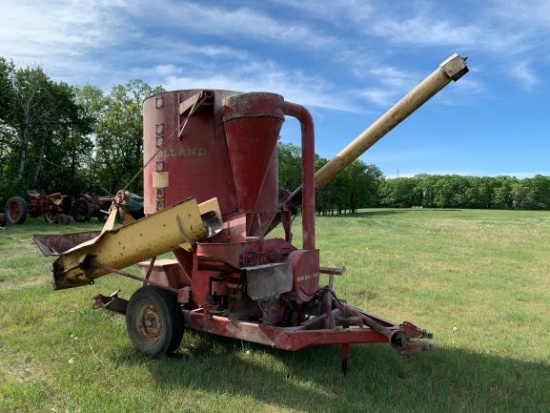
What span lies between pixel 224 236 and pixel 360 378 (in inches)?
76.6

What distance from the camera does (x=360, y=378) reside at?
4.69 m

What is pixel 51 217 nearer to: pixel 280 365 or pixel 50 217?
pixel 50 217

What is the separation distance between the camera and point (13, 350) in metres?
5.45

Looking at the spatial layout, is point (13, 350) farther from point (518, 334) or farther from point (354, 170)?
point (354, 170)

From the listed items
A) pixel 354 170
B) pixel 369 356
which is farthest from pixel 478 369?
pixel 354 170

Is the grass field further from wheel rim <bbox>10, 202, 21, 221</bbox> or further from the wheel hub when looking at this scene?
wheel rim <bbox>10, 202, 21, 221</bbox>

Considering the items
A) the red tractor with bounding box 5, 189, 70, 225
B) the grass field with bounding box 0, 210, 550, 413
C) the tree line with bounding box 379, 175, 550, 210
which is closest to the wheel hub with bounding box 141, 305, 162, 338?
the grass field with bounding box 0, 210, 550, 413

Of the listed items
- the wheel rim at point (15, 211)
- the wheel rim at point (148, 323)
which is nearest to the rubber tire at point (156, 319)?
the wheel rim at point (148, 323)

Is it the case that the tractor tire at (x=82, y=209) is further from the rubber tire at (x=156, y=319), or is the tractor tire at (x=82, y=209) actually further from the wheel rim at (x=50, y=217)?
the rubber tire at (x=156, y=319)

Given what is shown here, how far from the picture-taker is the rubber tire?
512 cm

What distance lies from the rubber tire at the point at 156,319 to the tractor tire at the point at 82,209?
20.7 m

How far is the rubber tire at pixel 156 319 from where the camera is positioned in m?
5.12

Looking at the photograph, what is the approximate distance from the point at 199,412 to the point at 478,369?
2746 millimetres

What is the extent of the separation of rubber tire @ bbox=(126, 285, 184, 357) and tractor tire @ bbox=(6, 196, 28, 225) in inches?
738
